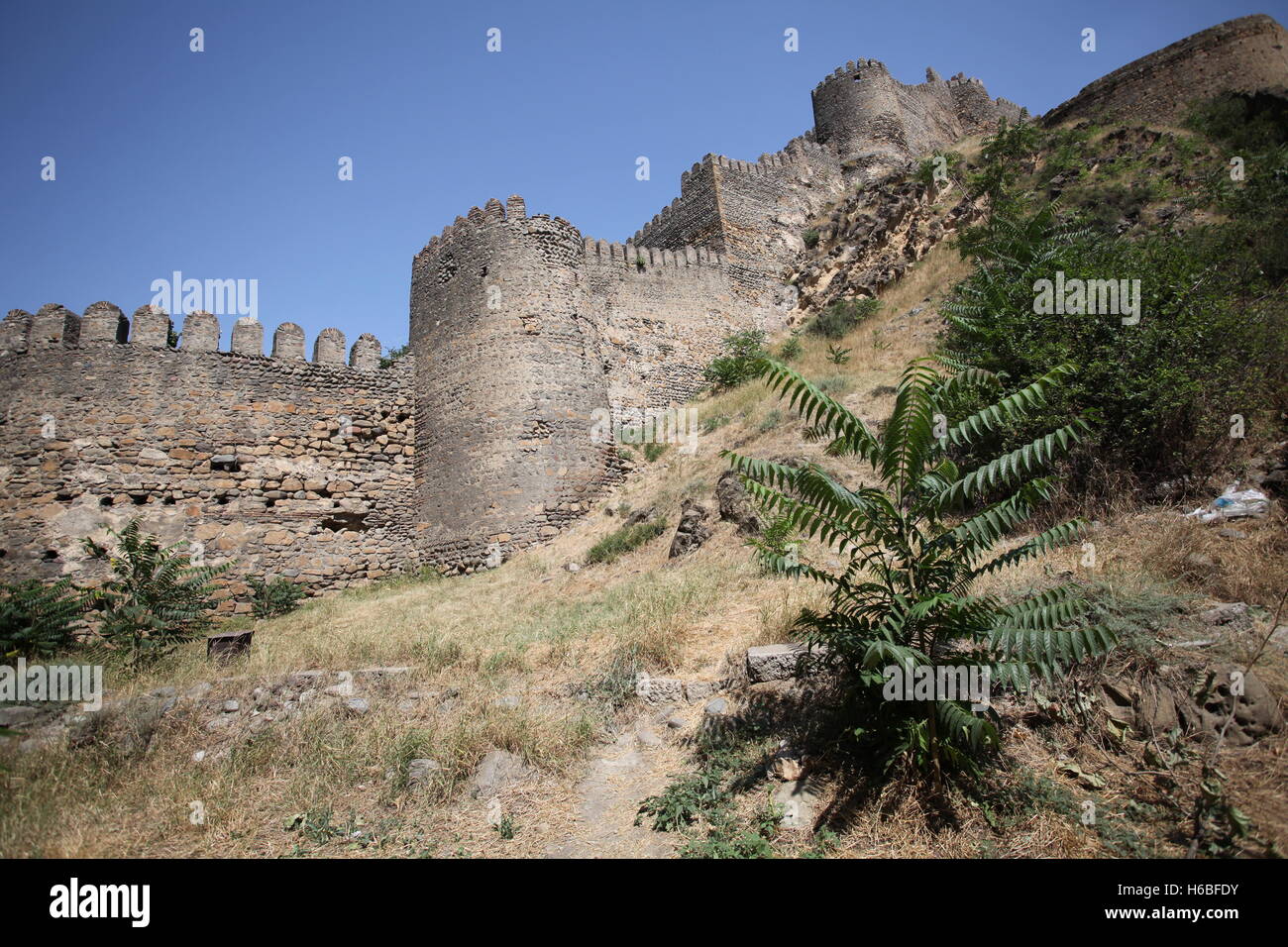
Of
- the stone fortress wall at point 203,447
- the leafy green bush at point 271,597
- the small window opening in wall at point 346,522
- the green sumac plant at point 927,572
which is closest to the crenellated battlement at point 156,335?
the stone fortress wall at point 203,447

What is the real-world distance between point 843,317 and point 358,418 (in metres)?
14.0

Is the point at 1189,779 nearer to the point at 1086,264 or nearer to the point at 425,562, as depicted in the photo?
the point at 1086,264

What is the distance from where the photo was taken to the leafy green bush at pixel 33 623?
7.49 metres

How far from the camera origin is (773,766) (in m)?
4.29

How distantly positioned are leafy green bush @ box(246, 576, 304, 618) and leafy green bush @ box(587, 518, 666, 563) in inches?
233

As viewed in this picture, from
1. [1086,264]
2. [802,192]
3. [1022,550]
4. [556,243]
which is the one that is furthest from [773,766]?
[802,192]

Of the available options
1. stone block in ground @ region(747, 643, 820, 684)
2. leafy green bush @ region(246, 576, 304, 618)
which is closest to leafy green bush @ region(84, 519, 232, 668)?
leafy green bush @ region(246, 576, 304, 618)

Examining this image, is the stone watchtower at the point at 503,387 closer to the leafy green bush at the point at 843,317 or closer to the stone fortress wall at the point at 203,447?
the stone fortress wall at the point at 203,447

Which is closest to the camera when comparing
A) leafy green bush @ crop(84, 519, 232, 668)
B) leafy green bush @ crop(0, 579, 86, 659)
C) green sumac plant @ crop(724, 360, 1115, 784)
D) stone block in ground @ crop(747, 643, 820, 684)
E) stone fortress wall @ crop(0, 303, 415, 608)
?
green sumac plant @ crop(724, 360, 1115, 784)

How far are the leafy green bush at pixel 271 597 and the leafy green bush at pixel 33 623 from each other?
13.3 ft

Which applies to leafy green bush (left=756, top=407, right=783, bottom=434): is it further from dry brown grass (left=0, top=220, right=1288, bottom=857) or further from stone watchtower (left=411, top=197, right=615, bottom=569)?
dry brown grass (left=0, top=220, right=1288, bottom=857)

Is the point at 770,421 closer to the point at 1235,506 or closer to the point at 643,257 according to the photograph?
the point at 1235,506

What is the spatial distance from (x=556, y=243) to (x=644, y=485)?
6.44 m

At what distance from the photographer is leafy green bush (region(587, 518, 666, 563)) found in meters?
11.6
